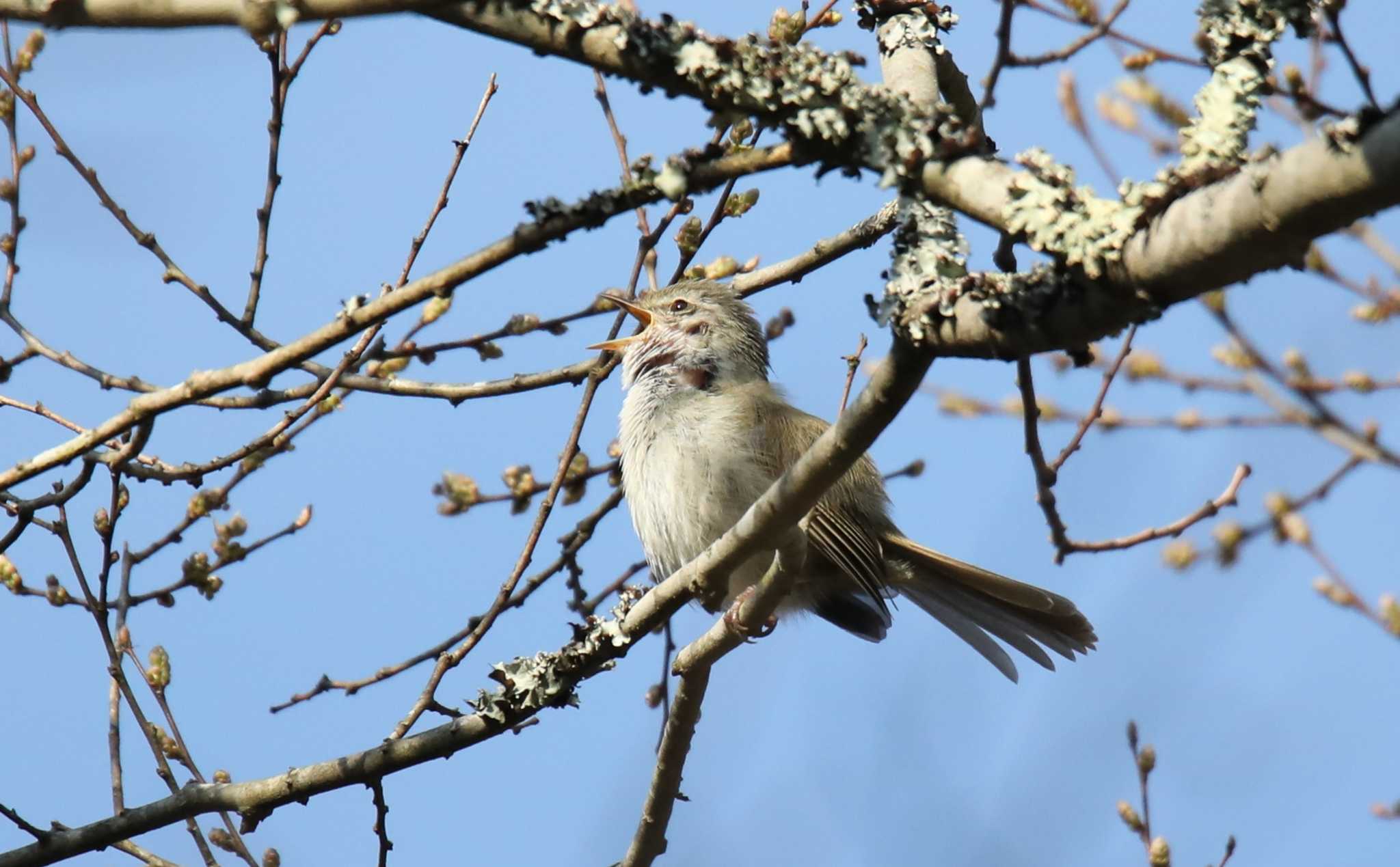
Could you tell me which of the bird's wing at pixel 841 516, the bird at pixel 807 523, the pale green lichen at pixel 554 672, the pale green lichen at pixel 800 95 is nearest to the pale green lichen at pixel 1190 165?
the pale green lichen at pixel 800 95

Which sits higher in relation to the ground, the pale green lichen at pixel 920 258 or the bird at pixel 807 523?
the bird at pixel 807 523

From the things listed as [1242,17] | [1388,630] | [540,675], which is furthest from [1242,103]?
[1388,630]

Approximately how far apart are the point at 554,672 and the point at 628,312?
7.13 feet

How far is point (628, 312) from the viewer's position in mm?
5562

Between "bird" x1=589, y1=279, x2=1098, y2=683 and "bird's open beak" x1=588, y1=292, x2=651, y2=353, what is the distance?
0.04 ft

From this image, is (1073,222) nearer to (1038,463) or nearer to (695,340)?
(1038,463)

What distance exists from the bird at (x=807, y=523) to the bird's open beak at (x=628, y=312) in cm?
1

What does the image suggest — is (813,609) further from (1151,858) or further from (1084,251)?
(1084,251)

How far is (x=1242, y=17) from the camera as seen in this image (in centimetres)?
209

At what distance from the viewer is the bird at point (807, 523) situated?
5.01 metres

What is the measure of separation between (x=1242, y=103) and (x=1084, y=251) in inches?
13.3

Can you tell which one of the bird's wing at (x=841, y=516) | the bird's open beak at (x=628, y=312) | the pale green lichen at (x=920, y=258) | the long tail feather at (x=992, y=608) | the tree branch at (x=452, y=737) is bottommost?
the pale green lichen at (x=920, y=258)

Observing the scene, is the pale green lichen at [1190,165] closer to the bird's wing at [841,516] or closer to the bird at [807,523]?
the bird's wing at [841,516]

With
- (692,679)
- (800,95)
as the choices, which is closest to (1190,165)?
(800,95)
